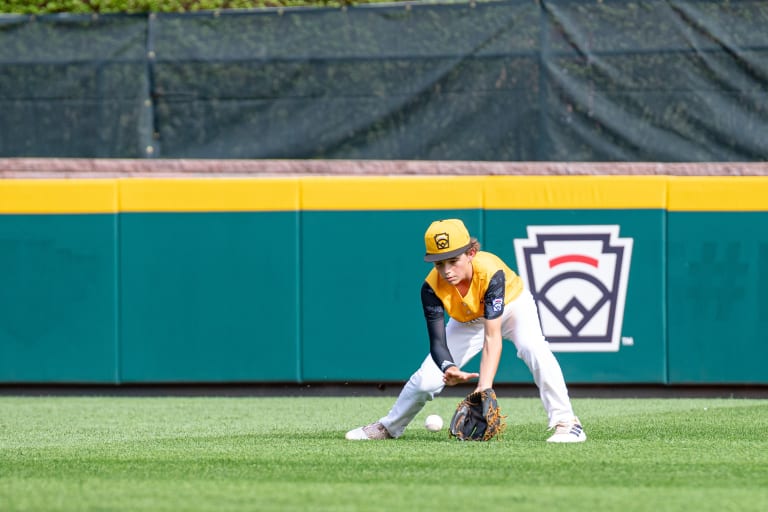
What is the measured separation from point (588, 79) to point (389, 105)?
1.83 metres

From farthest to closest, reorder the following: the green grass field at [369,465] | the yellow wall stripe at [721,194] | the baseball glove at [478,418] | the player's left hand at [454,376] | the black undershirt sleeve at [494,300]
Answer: the yellow wall stripe at [721,194] → the baseball glove at [478,418] → the black undershirt sleeve at [494,300] → the player's left hand at [454,376] → the green grass field at [369,465]

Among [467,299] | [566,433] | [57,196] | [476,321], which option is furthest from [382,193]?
[566,433]

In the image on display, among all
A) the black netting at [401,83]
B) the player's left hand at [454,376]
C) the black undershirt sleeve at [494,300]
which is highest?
the black netting at [401,83]

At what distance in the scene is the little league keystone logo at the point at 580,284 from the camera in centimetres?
1094

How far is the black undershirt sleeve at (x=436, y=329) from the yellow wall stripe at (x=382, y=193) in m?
4.05

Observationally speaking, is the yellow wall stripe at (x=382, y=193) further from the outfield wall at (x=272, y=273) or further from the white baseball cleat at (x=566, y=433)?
the white baseball cleat at (x=566, y=433)

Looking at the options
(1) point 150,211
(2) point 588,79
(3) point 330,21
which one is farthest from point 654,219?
(1) point 150,211

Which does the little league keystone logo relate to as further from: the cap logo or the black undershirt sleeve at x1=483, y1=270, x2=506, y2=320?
the cap logo

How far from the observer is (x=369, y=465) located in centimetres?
609

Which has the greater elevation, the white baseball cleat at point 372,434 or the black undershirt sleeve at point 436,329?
the black undershirt sleeve at point 436,329

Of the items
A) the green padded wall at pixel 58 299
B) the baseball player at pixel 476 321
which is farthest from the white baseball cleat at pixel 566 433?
the green padded wall at pixel 58 299

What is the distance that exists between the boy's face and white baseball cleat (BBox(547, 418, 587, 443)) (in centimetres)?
94

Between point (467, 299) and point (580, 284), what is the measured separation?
4.17 meters

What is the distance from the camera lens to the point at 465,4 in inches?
471
